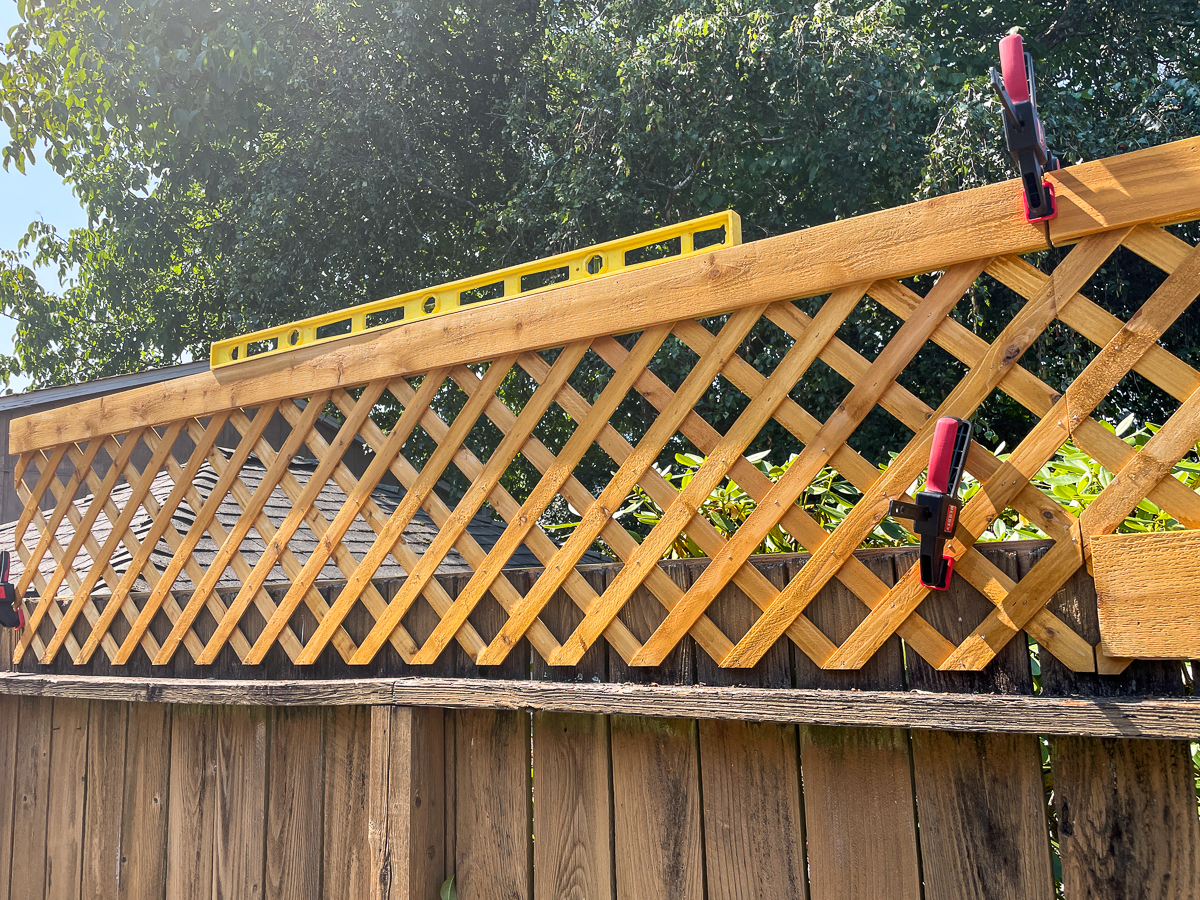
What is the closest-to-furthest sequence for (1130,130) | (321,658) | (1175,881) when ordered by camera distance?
(1175,881)
(321,658)
(1130,130)

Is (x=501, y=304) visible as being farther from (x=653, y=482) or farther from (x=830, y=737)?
(x=830, y=737)

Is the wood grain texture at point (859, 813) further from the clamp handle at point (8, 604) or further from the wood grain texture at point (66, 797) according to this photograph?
the clamp handle at point (8, 604)

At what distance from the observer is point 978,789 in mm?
1308

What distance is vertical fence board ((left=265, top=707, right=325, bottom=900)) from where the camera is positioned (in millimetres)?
1938

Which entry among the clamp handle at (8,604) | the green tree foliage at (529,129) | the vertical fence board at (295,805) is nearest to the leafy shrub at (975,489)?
the vertical fence board at (295,805)

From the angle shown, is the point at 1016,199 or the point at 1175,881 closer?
the point at 1175,881

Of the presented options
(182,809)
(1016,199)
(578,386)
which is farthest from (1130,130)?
(182,809)

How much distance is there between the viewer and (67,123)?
31.7 ft

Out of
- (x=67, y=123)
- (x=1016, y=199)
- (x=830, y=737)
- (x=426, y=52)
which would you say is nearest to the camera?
(x=1016, y=199)

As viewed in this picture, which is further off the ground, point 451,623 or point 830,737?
point 451,623

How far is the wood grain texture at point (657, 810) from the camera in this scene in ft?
5.02

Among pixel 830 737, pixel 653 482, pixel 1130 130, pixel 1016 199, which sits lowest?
pixel 830 737

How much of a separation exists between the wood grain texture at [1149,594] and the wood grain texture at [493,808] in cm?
111

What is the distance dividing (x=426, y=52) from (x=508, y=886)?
8.70m
